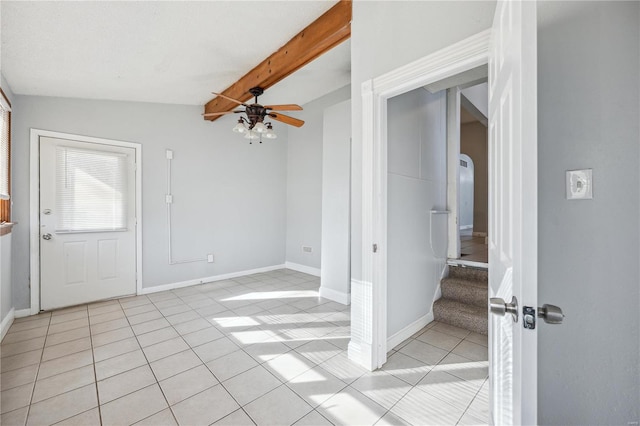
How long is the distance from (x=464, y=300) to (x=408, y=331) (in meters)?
0.82

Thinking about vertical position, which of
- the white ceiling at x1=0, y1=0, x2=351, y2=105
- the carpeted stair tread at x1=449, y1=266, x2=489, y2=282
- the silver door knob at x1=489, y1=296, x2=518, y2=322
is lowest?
the carpeted stair tread at x1=449, y1=266, x2=489, y2=282

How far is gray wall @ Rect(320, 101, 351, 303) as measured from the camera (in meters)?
3.53

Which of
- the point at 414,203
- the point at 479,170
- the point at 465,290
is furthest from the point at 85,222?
the point at 479,170

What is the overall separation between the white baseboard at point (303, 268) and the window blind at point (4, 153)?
12.9ft

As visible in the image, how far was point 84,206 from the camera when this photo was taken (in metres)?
3.41

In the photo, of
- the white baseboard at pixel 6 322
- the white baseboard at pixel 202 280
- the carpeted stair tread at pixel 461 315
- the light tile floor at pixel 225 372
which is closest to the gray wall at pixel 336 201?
the light tile floor at pixel 225 372

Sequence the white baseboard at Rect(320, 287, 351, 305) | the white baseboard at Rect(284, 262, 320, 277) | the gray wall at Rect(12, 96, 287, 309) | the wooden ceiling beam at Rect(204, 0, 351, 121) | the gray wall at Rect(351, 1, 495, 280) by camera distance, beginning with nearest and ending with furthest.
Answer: the gray wall at Rect(351, 1, 495, 280) → the wooden ceiling beam at Rect(204, 0, 351, 121) → the gray wall at Rect(12, 96, 287, 309) → the white baseboard at Rect(320, 287, 351, 305) → the white baseboard at Rect(284, 262, 320, 277)

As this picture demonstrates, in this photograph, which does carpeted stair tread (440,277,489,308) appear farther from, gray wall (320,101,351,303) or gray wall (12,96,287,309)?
gray wall (12,96,287,309)

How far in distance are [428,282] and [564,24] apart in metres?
2.27

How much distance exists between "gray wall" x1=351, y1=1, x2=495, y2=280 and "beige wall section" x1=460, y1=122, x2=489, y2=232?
17.3 feet

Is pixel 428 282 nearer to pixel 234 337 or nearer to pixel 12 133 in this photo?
pixel 234 337

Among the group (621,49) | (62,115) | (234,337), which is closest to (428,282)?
(234,337)

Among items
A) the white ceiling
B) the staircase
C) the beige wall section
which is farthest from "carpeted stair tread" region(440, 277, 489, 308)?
the beige wall section

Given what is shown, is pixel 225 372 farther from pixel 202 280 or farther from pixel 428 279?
pixel 202 280
